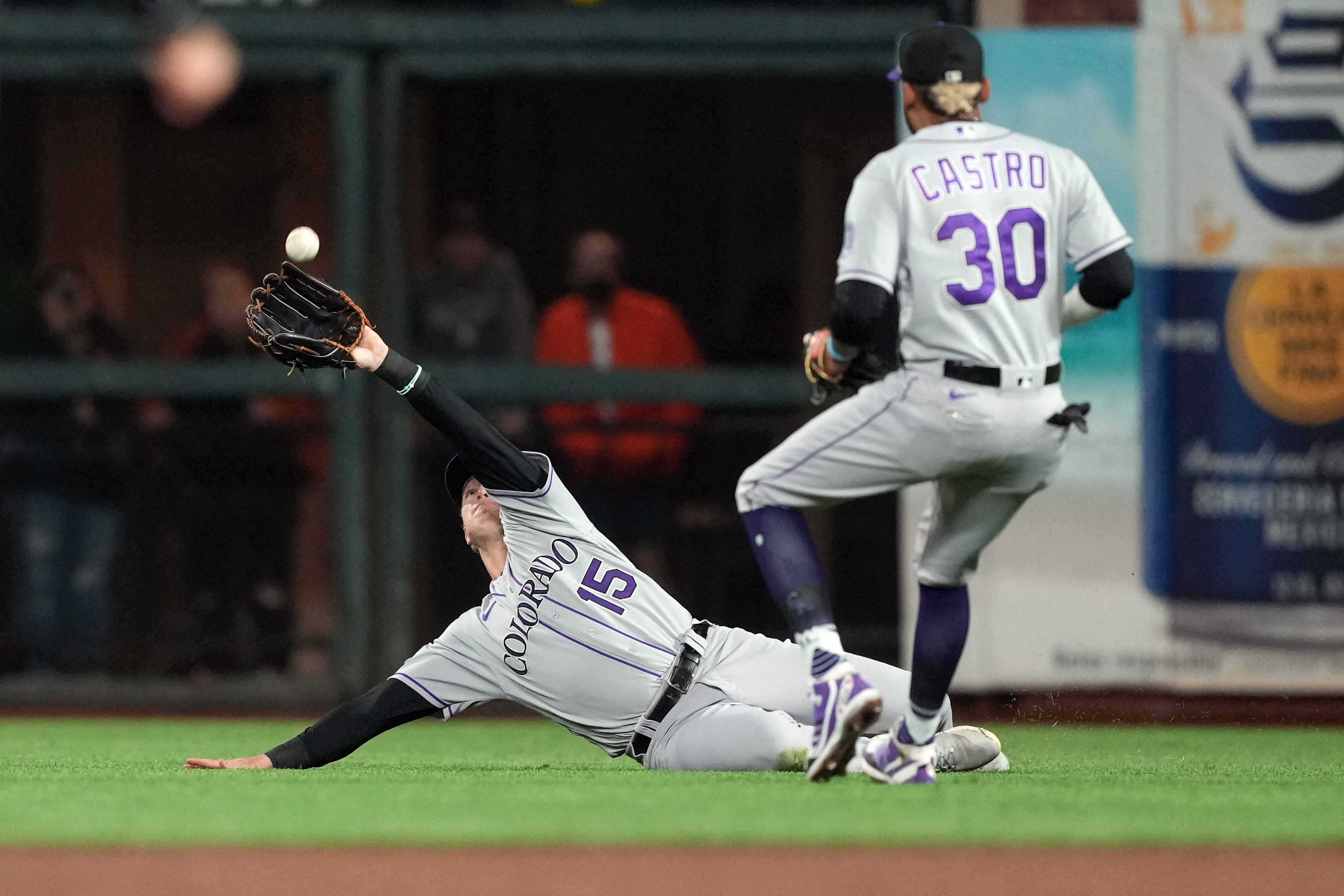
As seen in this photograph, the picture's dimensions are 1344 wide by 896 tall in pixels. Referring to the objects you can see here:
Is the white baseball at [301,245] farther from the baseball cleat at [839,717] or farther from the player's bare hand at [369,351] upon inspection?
the baseball cleat at [839,717]

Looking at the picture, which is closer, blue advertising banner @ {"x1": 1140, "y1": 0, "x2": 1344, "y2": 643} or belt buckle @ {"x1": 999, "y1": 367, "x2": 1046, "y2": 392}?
belt buckle @ {"x1": 999, "y1": 367, "x2": 1046, "y2": 392}

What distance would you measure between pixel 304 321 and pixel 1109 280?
208cm

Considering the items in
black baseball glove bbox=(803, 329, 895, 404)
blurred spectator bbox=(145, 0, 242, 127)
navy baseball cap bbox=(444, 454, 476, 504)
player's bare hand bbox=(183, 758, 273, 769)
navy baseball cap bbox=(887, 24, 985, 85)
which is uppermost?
blurred spectator bbox=(145, 0, 242, 127)

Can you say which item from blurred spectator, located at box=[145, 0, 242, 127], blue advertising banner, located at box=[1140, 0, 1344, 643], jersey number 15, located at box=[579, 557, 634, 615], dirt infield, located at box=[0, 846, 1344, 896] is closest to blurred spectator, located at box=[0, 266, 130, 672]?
blurred spectator, located at box=[145, 0, 242, 127]

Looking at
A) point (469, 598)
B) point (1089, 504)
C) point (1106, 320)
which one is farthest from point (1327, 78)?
point (469, 598)

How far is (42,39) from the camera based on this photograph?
9344 mm

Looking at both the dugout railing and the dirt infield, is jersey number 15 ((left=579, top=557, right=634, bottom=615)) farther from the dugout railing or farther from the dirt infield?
the dugout railing

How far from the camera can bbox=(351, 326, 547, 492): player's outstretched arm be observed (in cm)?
540

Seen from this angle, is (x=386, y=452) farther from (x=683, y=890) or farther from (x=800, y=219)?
(x=683, y=890)

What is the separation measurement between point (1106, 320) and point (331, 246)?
3.51m

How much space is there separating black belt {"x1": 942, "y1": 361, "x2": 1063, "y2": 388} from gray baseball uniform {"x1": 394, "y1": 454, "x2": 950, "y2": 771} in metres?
1.01

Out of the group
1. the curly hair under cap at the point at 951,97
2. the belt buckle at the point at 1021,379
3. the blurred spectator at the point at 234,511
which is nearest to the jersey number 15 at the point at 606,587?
the belt buckle at the point at 1021,379

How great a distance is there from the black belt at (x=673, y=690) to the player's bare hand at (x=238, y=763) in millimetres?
999

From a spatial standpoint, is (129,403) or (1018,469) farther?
(129,403)
